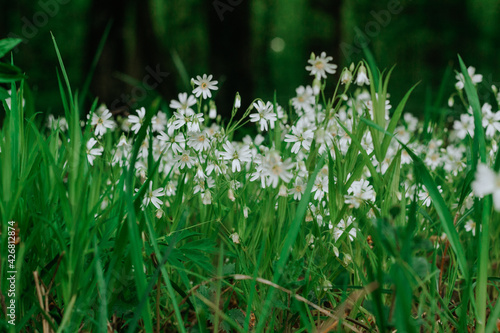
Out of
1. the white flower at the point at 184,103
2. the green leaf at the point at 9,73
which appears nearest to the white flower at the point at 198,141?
the white flower at the point at 184,103

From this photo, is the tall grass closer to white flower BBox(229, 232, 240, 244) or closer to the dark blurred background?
white flower BBox(229, 232, 240, 244)

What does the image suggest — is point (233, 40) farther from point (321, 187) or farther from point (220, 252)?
point (220, 252)

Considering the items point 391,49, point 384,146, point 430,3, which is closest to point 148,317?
point 384,146

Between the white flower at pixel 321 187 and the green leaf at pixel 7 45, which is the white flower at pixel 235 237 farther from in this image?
the green leaf at pixel 7 45

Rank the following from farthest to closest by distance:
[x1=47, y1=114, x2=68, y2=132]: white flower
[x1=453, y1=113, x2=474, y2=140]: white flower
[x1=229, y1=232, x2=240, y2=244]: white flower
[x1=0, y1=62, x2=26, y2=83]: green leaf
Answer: [x1=453, y1=113, x2=474, y2=140]: white flower → [x1=47, y1=114, x2=68, y2=132]: white flower → [x1=229, y1=232, x2=240, y2=244]: white flower → [x1=0, y1=62, x2=26, y2=83]: green leaf

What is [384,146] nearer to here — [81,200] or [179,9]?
[81,200]

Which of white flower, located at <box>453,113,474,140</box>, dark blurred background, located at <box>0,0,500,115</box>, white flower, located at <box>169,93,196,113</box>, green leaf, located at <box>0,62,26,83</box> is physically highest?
dark blurred background, located at <box>0,0,500,115</box>

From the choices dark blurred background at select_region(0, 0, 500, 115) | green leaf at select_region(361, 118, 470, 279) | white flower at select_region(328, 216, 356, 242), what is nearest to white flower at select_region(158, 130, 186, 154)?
dark blurred background at select_region(0, 0, 500, 115)

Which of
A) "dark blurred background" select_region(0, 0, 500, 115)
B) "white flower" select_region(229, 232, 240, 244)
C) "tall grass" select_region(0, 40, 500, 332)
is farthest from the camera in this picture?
"dark blurred background" select_region(0, 0, 500, 115)

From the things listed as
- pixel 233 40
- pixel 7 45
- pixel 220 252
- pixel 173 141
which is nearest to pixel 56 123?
pixel 173 141
